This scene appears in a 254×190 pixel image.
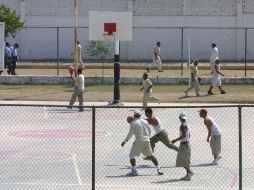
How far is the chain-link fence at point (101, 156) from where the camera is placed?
14.7 meters

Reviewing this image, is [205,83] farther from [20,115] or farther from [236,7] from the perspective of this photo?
[236,7]

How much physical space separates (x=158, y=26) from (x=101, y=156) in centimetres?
4211

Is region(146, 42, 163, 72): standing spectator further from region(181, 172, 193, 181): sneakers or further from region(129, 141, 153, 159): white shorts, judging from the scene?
region(181, 172, 193, 181): sneakers

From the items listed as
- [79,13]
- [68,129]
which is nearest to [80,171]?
[68,129]

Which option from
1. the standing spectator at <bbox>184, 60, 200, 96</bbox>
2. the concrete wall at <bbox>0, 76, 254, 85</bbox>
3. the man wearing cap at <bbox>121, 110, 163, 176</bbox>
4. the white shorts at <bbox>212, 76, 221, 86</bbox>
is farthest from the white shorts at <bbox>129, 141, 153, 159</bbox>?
the concrete wall at <bbox>0, 76, 254, 85</bbox>

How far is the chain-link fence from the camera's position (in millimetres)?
14703

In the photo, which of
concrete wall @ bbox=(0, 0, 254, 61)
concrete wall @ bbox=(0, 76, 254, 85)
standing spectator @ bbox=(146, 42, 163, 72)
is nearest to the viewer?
concrete wall @ bbox=(0, 76, 254, 85)

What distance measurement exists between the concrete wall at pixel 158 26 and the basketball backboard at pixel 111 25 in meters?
27.6

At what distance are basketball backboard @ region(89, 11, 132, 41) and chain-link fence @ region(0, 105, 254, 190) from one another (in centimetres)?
573

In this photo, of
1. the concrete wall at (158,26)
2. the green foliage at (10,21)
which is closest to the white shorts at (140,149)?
the green foliage at (10,21)

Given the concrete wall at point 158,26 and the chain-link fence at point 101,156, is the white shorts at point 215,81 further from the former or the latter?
the concrete wall at point 158,26

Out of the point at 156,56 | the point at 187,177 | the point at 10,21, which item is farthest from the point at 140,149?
the point at 10,21

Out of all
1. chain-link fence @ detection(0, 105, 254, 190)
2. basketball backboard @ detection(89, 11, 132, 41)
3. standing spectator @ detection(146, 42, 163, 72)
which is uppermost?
basketball backboard @ detection(89, 11, 132, 41)

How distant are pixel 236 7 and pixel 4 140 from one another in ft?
138
